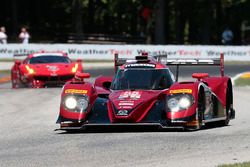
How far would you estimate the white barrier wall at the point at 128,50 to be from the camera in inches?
1588

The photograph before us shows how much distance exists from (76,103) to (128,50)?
27.6 meters

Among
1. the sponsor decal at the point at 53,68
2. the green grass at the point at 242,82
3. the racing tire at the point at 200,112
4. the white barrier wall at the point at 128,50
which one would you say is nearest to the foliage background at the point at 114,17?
the white barrier wall at the point at 128,50

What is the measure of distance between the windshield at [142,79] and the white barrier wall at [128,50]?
2582cm

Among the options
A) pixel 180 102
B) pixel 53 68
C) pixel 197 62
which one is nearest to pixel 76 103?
pixel 180 102

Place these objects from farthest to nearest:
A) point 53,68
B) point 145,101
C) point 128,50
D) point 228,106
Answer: point 128,50
point 53,68
point 228,106
point 145,101

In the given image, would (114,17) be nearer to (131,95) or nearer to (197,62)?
(197,62)

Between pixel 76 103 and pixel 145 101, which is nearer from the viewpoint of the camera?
pixel 145 101

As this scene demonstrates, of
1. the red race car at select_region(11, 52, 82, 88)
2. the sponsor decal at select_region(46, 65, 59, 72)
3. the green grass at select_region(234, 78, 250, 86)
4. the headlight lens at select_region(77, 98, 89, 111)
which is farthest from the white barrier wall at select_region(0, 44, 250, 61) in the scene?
the headlight lens at select_region(77, 98, 89, 111)

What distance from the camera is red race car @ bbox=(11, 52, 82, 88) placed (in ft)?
83.9

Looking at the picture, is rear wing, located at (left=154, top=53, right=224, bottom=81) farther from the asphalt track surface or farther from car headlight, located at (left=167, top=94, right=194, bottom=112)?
car headlight, located at (left=167, top=94, right=194, bottom=112)

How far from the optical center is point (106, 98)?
537 inches

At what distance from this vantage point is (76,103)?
13234 mm

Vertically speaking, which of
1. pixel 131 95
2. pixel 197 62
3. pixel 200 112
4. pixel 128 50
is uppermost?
pixel 197 62

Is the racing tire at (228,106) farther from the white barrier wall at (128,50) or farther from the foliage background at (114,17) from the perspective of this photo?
the foliage background at (114,17)
